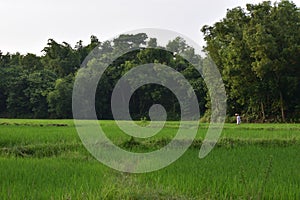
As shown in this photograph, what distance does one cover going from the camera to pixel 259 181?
392 centimetres

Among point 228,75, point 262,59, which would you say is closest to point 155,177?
point 262,59

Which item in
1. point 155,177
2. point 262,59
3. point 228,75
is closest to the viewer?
point 155,177

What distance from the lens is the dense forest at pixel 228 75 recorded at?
→ 19031mm

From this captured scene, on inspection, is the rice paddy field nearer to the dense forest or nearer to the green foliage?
the green foliage

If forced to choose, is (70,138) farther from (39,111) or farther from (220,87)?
(39,111)

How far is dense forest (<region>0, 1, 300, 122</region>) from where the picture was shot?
19.0 meters

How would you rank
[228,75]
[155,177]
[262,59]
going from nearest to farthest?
[155,177], [262,59], [228,75]

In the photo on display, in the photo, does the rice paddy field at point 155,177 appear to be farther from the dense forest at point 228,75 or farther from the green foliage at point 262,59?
the dense forest at point 228,75

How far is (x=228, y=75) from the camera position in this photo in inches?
811

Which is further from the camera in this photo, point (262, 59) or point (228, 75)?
point (228, 75)

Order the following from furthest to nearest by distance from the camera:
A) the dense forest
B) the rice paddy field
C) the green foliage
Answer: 1. the dense forest
2. the green foliage
3. the rice paddy field

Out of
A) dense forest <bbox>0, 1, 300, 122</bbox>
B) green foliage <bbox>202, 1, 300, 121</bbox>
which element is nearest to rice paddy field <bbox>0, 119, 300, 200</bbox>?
green foliage <bbox>202, 1, 300, 121</bbox>

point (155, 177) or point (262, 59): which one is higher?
point (262, 59)

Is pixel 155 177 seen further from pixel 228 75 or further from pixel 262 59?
pixel 228 75
